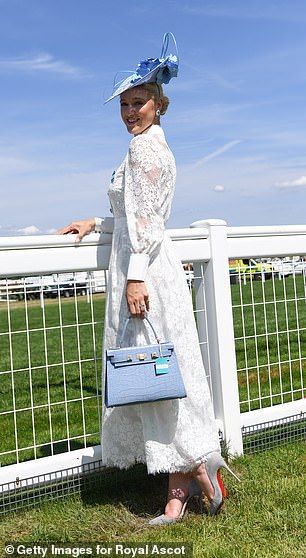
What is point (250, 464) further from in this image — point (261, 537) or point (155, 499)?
point (261, 537)

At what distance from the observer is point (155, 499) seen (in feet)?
13.3

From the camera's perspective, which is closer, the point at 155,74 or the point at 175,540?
the point at 175,540

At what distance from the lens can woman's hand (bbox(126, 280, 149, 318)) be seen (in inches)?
142

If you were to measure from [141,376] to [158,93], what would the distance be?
1.42m

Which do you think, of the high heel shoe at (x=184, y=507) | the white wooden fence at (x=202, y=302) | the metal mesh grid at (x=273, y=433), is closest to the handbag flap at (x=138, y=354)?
the white wooden fence at (x=202, y=302)

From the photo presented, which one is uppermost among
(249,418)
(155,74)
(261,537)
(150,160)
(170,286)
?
(155,74)

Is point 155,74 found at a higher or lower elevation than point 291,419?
higher

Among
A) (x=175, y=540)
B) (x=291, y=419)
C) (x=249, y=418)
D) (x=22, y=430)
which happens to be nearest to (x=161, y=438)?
(x=175, y=540)

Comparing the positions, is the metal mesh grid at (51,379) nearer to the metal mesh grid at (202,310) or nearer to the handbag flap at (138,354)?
the handbag flap at (138,354)

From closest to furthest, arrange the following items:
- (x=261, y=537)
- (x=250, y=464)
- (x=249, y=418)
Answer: (x=261, y=537) → (x=250, y=464) → (x=249, y=418)

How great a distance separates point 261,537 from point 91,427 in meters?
2.56

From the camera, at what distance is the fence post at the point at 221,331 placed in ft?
15.0

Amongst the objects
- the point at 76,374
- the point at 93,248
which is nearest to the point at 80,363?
the point at 93,248

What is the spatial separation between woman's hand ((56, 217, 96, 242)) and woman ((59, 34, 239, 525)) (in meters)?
0.21
